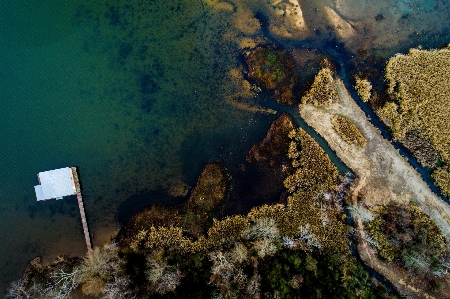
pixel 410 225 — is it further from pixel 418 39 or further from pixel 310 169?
pixel 418 39

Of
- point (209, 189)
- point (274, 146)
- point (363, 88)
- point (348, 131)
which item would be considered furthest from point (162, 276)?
point (363, 88)

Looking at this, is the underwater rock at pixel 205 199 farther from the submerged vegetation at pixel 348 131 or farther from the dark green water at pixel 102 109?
the submerged vegetation at pixel 348 131

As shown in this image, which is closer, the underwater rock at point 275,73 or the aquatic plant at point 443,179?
the aquatic plant at point 443,179

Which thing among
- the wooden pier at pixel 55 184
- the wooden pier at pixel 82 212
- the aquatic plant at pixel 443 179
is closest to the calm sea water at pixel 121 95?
the wooden pier at pixel 82 212

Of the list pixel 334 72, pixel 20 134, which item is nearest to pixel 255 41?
pixel 334 72

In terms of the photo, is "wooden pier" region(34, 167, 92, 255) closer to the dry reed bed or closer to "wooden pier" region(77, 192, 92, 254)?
"wooden pier" region(77, 192, 92, 254)
